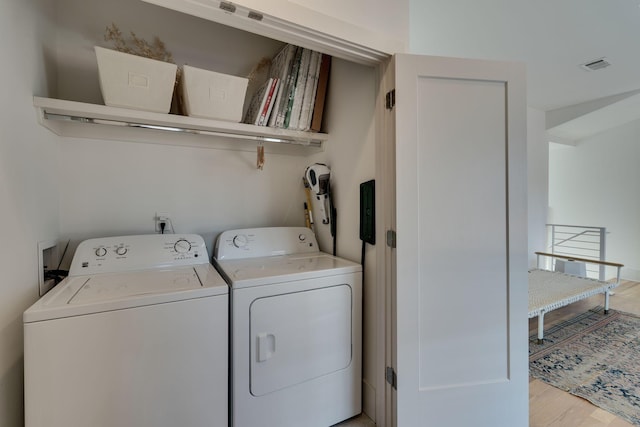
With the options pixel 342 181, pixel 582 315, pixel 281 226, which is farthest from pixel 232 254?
pixel 582 315

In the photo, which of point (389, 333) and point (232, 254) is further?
point (232, 254)

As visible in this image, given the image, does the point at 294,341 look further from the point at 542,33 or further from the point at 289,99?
the point at 542,33

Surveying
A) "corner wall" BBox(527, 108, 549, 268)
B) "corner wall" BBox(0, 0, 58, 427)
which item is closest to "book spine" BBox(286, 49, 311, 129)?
"corner wall" BBox(0, 0, 58, 427)

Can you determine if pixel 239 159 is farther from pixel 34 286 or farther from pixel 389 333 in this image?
pixel 389 333

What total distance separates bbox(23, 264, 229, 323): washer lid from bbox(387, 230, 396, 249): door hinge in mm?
802

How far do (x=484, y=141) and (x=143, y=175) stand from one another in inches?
79.0

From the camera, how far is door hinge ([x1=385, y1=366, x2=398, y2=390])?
1.38m

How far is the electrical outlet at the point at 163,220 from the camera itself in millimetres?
1847

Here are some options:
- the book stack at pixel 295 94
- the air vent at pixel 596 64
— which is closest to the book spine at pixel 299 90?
the book stack at pixel 295 94

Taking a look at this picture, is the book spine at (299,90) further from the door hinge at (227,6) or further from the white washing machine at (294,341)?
the white washing machine at (294,341)

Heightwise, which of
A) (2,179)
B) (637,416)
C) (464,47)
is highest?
(464,47)

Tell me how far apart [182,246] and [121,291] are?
1.80 feet

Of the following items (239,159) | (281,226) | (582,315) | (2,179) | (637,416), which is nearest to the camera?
(2,179)

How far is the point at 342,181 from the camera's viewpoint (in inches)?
74.2
